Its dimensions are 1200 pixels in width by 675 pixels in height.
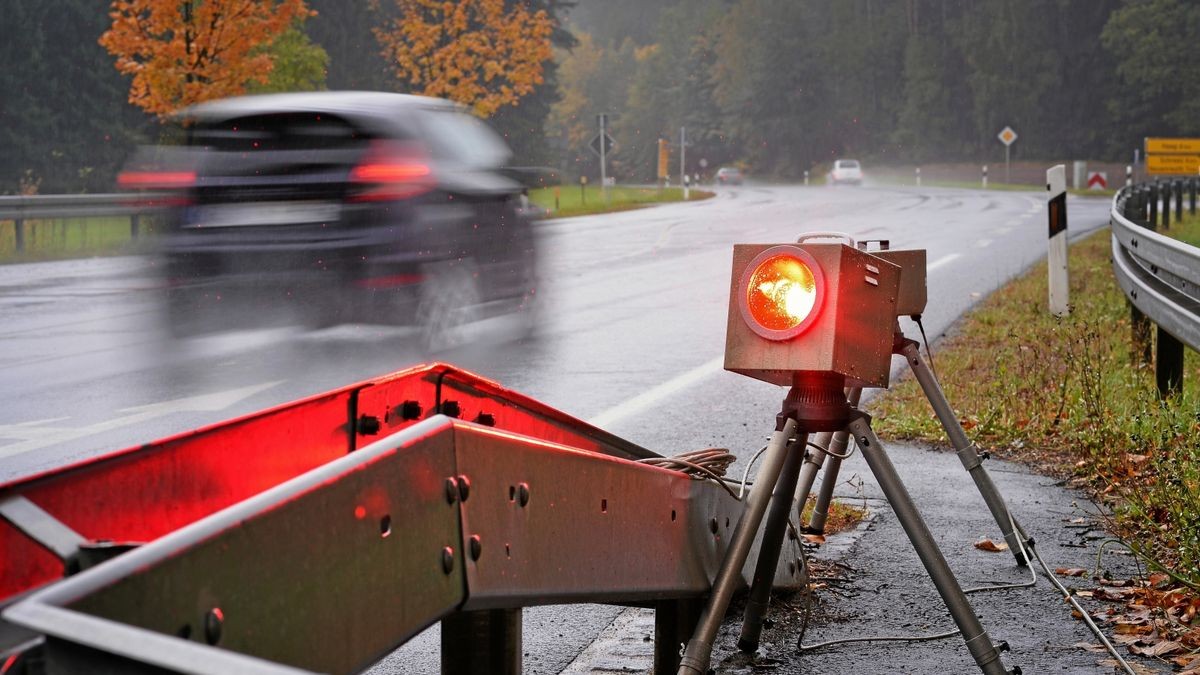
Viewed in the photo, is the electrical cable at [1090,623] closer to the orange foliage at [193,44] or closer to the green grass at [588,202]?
the orange foliage at [193,44]

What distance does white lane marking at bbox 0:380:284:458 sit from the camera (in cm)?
739

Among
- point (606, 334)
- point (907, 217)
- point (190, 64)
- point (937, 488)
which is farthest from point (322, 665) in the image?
point (907, 217)

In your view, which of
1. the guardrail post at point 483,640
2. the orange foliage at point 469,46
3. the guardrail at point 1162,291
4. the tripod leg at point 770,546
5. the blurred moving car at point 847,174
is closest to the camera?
the guardrail post at point 483,640

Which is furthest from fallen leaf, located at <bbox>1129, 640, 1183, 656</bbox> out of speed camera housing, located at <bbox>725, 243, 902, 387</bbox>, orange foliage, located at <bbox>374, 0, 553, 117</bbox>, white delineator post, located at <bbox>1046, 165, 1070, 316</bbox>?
orange foliage, located at <bbox>374, 0, 553, 117</bbox>

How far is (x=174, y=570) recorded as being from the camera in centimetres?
164

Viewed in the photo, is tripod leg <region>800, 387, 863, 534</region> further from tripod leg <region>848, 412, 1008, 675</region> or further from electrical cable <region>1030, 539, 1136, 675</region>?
tripod leg <region>848, 412, 1008, 675</region>

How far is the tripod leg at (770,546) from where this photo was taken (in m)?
3.63

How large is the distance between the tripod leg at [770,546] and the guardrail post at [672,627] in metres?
0.23

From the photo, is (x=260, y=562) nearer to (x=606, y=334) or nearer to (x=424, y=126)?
(x=424, y=126)

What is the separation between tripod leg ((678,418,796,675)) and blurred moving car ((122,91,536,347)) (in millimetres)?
7139

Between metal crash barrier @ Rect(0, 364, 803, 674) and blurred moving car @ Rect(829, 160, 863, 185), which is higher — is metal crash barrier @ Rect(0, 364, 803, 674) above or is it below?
below

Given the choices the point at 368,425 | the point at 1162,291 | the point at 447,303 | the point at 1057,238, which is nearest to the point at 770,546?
the point at 368,425

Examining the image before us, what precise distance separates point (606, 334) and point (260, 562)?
34.3ft

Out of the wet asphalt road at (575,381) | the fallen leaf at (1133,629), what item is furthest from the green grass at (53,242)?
the fallen leaf at (1133,629)
